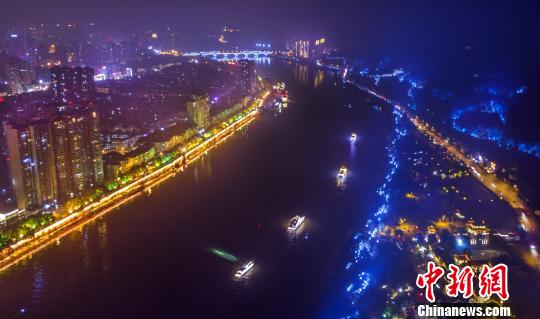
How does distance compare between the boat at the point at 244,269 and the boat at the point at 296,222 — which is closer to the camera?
the boat at the point at 244,269

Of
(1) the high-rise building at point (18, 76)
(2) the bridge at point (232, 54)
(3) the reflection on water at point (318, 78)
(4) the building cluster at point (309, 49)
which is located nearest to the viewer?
(1) the high-rise building at point (18, 76)

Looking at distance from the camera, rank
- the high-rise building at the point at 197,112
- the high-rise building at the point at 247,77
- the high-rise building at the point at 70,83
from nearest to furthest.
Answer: the high-rise building at the point at 197,112, the high-rise building at the point at 70,83, the high-rise building at the point at 247,77

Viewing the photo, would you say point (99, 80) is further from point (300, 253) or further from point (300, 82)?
point (300, 253)

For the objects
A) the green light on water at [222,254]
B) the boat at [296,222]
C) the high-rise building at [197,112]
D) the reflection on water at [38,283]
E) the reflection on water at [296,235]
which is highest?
the high-rise building at [197,112]

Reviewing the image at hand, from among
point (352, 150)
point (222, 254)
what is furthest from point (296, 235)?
point (352, 150)

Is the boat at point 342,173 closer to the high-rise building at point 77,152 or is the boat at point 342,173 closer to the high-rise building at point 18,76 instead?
the high-rise building at point 77,152

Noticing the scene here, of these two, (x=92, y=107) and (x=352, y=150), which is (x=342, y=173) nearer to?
(x=352, y=150)

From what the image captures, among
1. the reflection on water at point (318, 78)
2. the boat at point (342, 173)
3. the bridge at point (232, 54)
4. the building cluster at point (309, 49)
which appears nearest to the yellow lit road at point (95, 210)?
the boat at point (342, 173)
